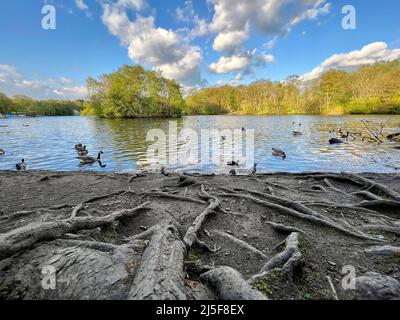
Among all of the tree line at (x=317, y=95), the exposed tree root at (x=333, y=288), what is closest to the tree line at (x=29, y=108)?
the tree line at (x=317, y=95)

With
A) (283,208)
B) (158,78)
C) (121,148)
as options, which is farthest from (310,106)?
(283,208)

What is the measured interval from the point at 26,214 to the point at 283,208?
625cm

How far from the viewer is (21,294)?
5.93 feet

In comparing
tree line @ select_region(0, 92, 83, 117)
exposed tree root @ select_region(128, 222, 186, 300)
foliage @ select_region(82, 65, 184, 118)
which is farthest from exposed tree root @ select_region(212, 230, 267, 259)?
tree line @ select_region(0, 92, 83, 117)

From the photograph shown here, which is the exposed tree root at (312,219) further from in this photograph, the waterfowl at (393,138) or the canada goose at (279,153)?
the waterfowl at (393,138)

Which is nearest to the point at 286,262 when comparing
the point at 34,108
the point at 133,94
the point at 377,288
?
the point at 377,288

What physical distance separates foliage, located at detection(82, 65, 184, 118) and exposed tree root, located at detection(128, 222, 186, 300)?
2553 inches

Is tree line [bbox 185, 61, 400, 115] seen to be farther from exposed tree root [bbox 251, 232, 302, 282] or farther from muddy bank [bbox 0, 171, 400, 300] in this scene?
exposed tree root [bbox 251, 232, 302, 282]

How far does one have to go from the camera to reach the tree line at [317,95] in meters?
60.9

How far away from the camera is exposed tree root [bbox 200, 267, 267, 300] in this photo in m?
1.87

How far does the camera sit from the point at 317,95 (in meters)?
81.0

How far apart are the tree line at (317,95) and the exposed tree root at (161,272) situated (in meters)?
80.7
